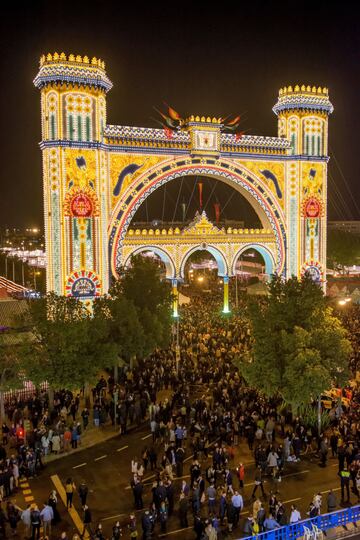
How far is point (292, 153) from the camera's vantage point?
119 feet

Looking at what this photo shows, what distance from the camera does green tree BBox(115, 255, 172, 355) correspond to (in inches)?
941

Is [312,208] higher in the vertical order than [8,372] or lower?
higher

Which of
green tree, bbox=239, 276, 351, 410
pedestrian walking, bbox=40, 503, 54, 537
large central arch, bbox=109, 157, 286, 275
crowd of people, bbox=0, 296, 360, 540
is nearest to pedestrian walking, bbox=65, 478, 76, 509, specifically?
crowd of people, bbox=0, 296, 360, 540

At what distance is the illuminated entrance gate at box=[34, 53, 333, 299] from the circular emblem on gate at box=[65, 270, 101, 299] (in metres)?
0.05

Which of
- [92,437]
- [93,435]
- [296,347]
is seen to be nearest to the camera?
[296,347]

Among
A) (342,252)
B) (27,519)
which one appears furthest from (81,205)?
(342,252)

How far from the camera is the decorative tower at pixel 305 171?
119ft

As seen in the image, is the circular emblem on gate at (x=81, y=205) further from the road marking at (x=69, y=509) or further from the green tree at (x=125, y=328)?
the road marking at (x=69, y=509)

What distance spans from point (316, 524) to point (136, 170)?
79.1 feet

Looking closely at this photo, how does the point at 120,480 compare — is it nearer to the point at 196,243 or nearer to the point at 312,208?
the point at 196,243

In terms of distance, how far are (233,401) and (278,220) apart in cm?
1946

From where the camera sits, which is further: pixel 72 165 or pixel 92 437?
pixel 72 165

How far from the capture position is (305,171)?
36.5 metres

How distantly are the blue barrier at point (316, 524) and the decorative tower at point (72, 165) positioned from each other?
67.8 ft
